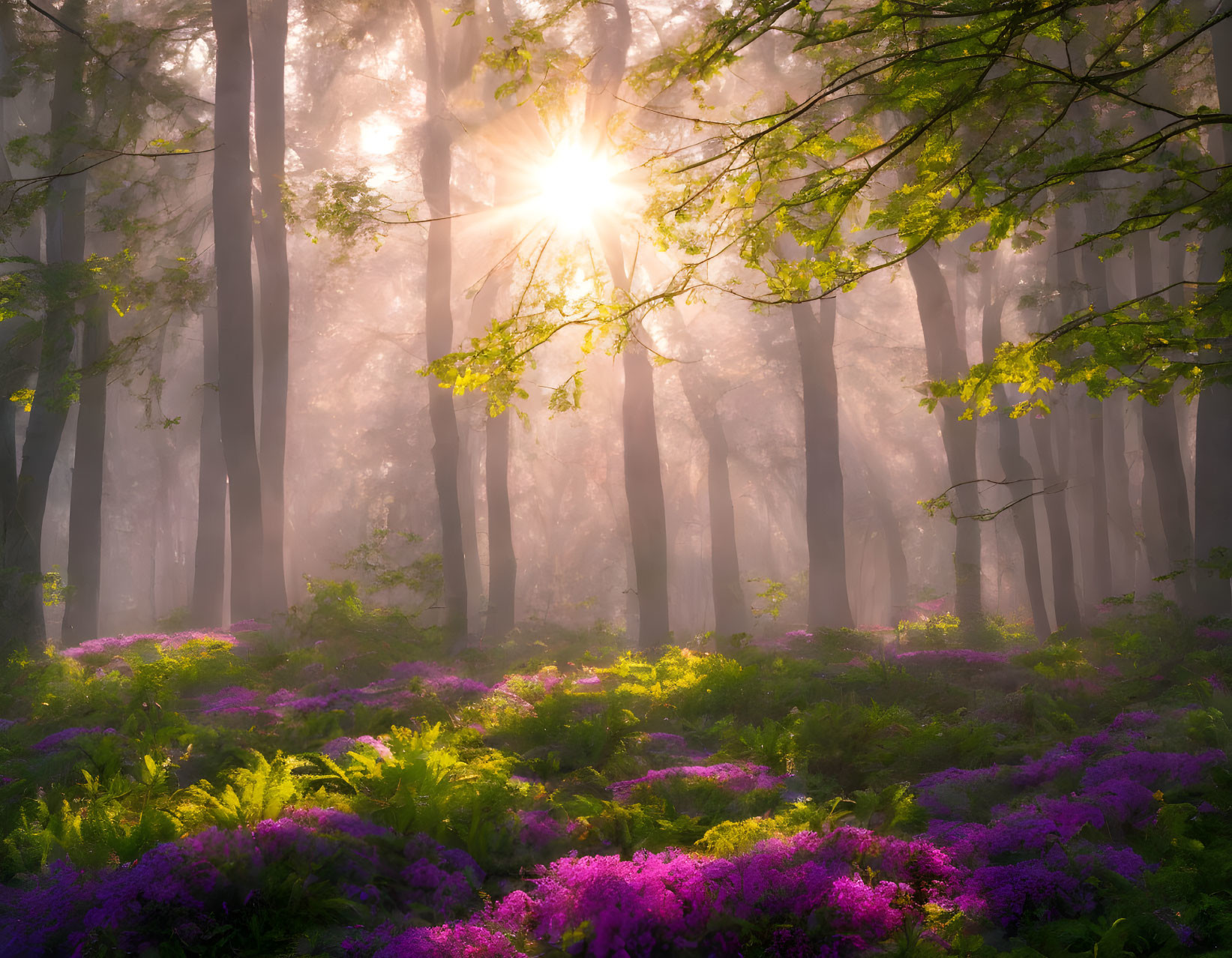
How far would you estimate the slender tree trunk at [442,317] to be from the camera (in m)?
16.3

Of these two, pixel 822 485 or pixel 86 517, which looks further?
pixel 822 485

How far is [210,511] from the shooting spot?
18.7 metres

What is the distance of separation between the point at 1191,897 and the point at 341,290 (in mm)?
26105

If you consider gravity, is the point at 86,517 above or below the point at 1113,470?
below

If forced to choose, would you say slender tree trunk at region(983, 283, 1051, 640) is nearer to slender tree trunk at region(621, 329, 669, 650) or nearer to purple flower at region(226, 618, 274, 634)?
slender tree trunk at region(621, 329, 669, 650)

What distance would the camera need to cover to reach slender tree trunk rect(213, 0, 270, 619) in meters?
14.9

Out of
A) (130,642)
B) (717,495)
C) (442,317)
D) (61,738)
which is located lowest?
(61,738)

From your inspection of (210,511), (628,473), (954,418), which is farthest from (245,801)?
(210,511)

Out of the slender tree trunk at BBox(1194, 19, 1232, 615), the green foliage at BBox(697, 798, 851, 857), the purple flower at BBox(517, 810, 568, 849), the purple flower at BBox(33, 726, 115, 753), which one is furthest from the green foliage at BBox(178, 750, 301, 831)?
the slender tree trunk at BBox(1194, 19, 1232, 615)

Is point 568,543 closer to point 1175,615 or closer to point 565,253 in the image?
point 1175,615

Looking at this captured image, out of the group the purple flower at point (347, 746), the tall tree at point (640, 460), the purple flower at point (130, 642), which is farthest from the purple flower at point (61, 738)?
the tall tree at point (640, 460)

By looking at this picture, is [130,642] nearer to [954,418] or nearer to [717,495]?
[954,418]

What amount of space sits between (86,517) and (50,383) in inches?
220

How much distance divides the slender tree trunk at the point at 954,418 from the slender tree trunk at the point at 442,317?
9767mm
